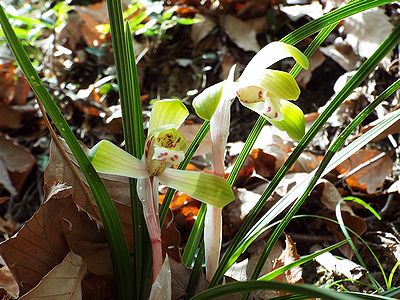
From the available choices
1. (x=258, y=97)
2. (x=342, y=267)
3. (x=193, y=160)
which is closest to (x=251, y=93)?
(x=258, y=97)

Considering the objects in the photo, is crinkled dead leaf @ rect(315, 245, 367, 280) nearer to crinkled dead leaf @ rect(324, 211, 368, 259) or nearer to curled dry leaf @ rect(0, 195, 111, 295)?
crinkled dead leaf @ rect(324, 211, 368, 259)

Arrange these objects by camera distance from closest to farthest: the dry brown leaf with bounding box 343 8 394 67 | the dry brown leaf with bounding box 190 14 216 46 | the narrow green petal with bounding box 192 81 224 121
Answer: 1. the narrow green petal with bounding box 192 81 224 121
2. the dry brown leaf with bounding box 343 8 394 67
3. the dry brown leaf with bounding box 190 14 216 46

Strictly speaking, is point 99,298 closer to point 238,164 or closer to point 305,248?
point 238,164

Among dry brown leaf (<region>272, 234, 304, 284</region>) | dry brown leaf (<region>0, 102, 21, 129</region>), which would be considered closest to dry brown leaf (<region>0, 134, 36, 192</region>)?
dry brown leaf (<region>0, 102, 21, 129</region>)

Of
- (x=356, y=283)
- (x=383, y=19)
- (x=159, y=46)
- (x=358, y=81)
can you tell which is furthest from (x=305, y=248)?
(x=159, y=46)

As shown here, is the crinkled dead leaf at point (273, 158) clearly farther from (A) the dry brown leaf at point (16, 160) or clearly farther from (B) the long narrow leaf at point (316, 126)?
(A) the dry brown leaf at point (16, 160)

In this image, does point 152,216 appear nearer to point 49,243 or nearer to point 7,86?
point 49,243
